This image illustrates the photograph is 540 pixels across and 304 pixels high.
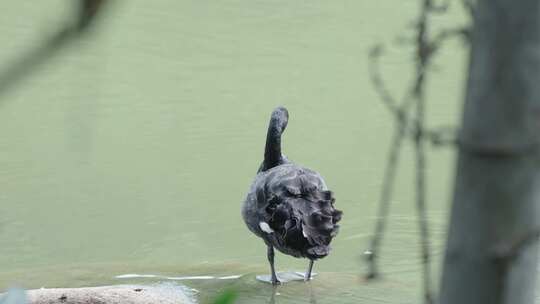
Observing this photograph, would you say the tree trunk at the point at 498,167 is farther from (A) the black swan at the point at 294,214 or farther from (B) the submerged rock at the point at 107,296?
(A) the black swan at the point at 294,214

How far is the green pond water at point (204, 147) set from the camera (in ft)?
16.7

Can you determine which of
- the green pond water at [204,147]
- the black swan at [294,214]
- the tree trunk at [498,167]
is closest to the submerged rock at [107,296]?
the green pond water at [204,147]

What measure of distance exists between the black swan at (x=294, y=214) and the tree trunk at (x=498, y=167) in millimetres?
3300

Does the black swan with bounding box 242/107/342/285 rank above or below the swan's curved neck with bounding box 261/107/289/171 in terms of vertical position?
below

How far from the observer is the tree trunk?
105cm

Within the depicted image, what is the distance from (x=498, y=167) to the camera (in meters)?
1.09

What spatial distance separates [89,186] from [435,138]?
205 inches

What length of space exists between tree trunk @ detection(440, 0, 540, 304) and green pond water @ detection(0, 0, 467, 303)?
2.38m

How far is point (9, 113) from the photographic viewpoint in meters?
7.52

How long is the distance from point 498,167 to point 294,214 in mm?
3418

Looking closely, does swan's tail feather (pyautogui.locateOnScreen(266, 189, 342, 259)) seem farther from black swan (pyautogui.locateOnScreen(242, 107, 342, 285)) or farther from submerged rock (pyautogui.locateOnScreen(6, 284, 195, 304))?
submerged rock (pyautogui.locateOnScreen(6, 284, 195, 304))

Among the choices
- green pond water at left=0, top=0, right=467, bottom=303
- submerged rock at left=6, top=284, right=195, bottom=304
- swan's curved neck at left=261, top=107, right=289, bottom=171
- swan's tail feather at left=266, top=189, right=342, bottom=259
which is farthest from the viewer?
swan's curved neck at left=261, top=107, right=289, bottom=171

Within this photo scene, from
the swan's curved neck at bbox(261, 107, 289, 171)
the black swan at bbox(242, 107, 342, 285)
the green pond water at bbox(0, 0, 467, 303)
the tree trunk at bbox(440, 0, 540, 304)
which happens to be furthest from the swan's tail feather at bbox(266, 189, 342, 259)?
the tree trunk at bbox(440, 0, 540, 304)

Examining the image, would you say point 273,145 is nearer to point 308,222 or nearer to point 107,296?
point 308,222
